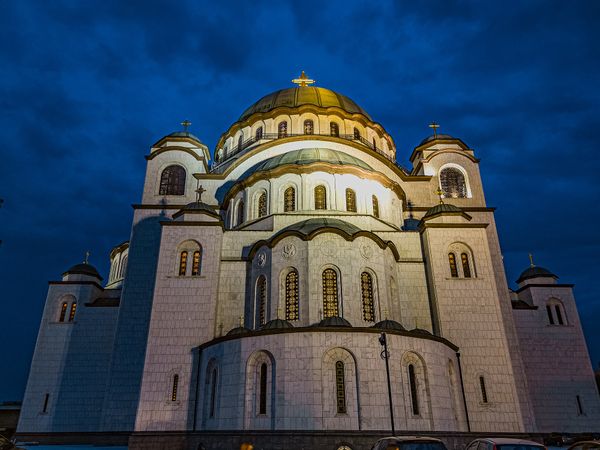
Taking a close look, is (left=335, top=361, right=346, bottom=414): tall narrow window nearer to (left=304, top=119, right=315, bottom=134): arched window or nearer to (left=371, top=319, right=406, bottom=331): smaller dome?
(left=371, top=319, right=406, bottom=331): smaller dome

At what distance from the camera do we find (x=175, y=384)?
59.1ft

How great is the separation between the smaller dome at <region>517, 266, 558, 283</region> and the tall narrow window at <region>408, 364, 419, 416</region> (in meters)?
15.5

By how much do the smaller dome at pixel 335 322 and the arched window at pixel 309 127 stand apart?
17.1 m

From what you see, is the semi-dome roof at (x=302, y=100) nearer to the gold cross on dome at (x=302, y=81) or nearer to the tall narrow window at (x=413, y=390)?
the gold cross on dome at (x=302, y=81)

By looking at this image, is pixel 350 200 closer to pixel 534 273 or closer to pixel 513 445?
pixel 534 273

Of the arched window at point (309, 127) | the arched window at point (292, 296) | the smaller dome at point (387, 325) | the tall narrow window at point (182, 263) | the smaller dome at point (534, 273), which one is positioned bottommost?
the smaller dome at point (387, 325)

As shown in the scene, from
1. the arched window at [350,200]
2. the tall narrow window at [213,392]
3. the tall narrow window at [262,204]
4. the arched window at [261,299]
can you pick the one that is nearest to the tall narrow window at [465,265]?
the arched window at [350,200]

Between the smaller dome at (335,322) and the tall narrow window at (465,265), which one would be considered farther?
the tall narrow window at (465,265)

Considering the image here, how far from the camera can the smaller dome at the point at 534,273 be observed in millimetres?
27734

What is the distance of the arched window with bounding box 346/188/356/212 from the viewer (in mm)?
23547

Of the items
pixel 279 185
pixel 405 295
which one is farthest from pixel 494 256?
pixel 279 185

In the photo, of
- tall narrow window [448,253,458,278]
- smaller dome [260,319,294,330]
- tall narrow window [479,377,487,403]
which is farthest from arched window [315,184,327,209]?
tall narrow window [479,377,487,403]

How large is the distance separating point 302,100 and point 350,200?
1194 cm

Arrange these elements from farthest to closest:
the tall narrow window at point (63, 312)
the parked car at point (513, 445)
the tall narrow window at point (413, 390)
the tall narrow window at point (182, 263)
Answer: the tall narrow window at point (63, 312)
the tall narrow window at point (182, 263)
the tall narrow window at point (413, 390)
the parked car at point (513, 445)
